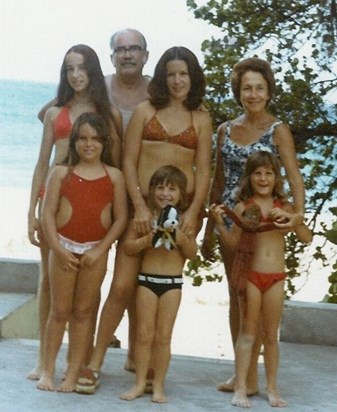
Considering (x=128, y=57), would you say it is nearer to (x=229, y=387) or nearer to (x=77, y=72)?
(x=77, y=72)

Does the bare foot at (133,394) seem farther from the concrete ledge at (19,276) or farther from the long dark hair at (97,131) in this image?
the concrete ledge at (19,276)

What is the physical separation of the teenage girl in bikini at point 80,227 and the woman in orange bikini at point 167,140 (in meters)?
0.12

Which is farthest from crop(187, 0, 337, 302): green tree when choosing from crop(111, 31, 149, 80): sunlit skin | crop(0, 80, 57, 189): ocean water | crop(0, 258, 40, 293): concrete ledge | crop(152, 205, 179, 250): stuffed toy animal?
crop(0, 80, 57, 189): ocean water

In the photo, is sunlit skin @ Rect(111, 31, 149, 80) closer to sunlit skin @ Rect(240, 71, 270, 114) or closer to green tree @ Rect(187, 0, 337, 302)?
sunlit skin @ Rect(240, 71, 270, 114)

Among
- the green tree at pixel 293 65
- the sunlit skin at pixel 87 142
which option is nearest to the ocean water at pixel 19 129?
the green tree at pixel 293 65

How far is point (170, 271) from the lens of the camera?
18.6 feet

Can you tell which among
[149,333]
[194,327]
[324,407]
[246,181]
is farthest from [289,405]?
[194,327]

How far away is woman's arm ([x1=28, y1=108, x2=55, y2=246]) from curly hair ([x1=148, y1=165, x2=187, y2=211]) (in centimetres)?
64

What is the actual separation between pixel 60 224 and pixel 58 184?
0.20 m

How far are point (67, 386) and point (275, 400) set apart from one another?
1073 millimetres

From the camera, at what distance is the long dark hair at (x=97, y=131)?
5.62m

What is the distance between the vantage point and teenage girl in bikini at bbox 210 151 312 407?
220 inches

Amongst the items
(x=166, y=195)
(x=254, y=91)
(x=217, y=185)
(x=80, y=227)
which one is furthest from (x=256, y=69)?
(x=80, y=227)

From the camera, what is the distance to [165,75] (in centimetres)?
574
